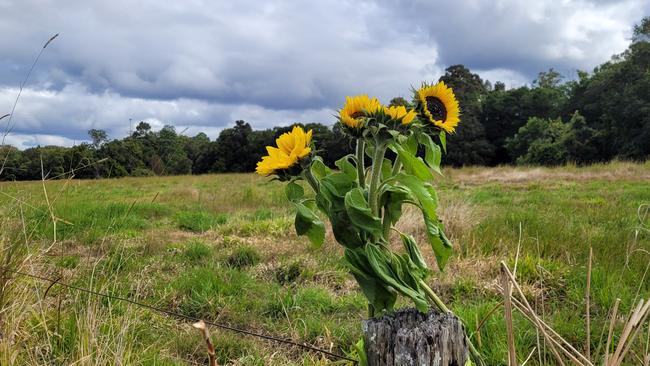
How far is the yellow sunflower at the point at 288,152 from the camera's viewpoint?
1.43m

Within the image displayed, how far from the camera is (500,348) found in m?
2.85

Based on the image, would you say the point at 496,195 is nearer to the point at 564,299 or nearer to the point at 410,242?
the point at 564,299

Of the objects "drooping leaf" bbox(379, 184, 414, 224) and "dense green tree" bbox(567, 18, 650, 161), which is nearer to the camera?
"drooping leaf" bbox(379, 184, 414, 224)

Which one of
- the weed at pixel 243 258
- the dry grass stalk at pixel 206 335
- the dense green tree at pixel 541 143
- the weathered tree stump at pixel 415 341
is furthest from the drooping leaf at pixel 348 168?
the dense green tree at pixel 541 143

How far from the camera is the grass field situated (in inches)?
101

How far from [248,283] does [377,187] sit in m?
3.14

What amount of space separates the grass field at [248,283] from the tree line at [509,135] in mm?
289

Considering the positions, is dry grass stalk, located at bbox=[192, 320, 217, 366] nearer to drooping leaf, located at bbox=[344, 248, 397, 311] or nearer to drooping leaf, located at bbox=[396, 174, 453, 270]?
drooping leaf, located at bbox=[344, 248, 397, 311]

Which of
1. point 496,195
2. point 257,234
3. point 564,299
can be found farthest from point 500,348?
point 496,195

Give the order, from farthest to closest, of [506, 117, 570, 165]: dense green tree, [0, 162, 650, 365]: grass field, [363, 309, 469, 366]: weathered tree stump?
[506, 117, 570, 165]: dense green tree → [0, 162, 650, 365]: grass field → [363, 309, 469, 366]: weathered tree stump

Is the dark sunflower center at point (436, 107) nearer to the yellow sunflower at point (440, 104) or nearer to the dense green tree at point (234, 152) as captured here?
the yellow sunflower at point (440, 104)

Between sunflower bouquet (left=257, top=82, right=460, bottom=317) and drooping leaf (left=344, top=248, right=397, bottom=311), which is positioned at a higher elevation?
sunflower bouquet (left=257, top=82, right=460, bottom=317)

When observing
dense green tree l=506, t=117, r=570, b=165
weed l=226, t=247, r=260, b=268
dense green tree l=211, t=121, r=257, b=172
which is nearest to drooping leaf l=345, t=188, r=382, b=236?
weed l=226, t=247, r=260, b=268

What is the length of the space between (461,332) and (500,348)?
1644 mm
